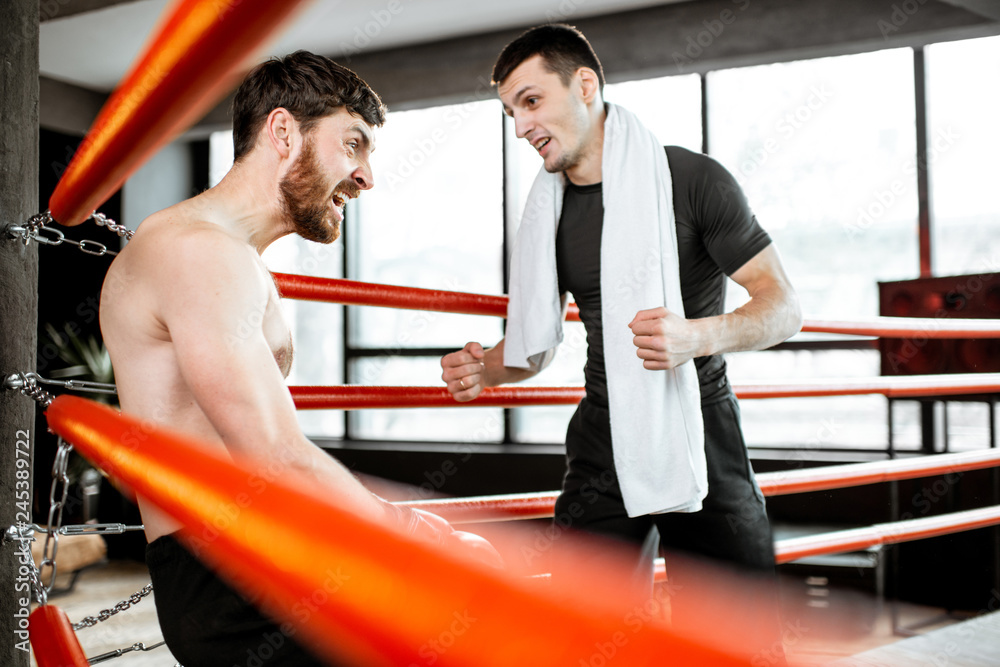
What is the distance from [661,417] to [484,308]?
16.3 inches

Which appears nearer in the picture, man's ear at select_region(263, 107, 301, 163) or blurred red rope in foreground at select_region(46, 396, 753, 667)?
blurred red rope in foreground at select_region(46, 396, 753, 667)

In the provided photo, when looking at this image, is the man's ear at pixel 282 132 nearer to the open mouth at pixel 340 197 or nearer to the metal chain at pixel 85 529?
the open mouth at pixel 340 197

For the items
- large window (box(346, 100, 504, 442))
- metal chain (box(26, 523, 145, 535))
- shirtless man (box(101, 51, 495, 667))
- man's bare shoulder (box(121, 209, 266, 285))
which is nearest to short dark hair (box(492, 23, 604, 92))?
shirtless man (box(101, 51, 495, 667))

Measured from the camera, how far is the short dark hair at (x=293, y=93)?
1118 millimetres

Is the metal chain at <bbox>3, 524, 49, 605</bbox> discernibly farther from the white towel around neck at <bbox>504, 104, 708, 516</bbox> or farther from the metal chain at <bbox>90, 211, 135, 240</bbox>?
the white towel around neck at <bbox>504, 104, 708, 516</bbox>

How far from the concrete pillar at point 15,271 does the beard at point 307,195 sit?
32 cm

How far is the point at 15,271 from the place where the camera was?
2.90ft

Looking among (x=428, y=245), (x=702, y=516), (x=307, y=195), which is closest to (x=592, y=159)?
(x=307, y=195)

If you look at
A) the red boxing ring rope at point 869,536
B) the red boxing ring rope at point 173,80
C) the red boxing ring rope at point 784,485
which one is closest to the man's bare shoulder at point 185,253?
the red boxing ring rope at point 173,80

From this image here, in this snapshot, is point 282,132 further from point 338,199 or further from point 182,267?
point 182,267

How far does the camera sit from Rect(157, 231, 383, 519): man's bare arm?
2.64 feet

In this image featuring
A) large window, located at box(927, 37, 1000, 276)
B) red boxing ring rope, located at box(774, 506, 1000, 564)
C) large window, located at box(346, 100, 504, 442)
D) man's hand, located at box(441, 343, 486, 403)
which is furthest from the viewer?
large window, located at box(346, 100, 504, 442)

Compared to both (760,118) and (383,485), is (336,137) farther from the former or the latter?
(383,485)

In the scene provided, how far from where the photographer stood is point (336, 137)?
3.76 ft
